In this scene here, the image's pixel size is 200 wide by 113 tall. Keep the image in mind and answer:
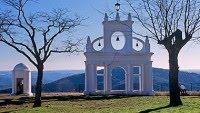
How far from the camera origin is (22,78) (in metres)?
50.3

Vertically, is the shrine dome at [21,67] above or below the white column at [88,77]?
above

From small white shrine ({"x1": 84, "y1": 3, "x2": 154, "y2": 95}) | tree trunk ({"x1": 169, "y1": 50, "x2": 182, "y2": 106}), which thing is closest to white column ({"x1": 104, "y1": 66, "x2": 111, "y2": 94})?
small white shrine ({"x1": 84, "y1": 3, "x2": 154, "y2": 95})

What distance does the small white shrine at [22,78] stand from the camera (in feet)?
163

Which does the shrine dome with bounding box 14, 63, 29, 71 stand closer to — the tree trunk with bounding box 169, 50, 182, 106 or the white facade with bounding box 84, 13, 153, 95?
the white facade with bounding box 84, 13, 153, 95

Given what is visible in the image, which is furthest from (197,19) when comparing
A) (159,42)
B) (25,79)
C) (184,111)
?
(25,79)

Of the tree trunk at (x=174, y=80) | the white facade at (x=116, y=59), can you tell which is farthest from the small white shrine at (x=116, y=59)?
the tree trunk at (x=174, y=80)

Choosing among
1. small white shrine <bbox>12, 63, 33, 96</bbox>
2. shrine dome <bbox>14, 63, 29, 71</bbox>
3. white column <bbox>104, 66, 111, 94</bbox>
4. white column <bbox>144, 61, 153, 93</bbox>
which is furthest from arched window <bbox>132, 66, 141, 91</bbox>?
shrine dome <bbox>14, 63, 29, 71</bbox>

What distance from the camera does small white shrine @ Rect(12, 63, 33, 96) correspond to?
163 ft

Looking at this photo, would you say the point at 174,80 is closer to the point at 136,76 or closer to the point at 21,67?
the point at 21,67

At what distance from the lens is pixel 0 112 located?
30.6m

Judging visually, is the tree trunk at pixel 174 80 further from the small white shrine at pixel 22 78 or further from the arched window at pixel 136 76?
the small white shrine at pixel 22 78

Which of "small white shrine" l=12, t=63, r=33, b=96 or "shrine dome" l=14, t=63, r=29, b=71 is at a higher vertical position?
"shrine dome" l=14, t=63, r=29, b=71

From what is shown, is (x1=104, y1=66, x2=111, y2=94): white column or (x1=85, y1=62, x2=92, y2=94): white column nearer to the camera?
(x1=104, y1=66, x2=111, y2=94): white column

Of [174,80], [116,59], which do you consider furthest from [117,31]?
[174,80]
